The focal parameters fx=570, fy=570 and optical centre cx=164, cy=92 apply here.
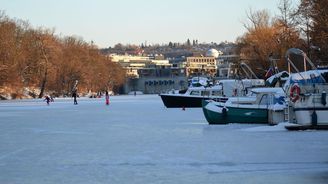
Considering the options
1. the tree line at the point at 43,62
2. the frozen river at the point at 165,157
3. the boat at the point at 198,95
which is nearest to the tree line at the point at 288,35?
the boat at the point at 198,95

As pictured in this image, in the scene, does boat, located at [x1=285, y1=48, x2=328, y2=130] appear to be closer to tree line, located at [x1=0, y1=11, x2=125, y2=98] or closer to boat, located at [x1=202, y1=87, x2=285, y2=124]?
boat, located at [x1=202, y1=87, x2=285, y2=124]

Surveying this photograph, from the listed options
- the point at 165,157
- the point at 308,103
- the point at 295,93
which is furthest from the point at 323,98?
the point at 165,157

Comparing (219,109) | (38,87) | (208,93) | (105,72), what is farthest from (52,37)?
(219,109)

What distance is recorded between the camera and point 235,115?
26.7m

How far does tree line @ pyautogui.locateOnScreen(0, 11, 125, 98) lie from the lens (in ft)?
308

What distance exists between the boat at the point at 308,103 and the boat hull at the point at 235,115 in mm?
3316

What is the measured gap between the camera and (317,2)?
4719cm

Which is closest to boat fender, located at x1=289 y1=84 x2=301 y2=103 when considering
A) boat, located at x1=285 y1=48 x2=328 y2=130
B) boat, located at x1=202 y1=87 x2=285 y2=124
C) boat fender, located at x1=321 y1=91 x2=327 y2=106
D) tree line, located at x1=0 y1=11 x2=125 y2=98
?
boat, located at x1=285 y1=48 x2=328 y2=130

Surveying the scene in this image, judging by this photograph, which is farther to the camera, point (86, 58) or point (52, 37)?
point (86, 58)

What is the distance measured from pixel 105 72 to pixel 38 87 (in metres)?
38.3

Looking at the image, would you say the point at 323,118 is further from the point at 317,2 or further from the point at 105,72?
the point at 105,72

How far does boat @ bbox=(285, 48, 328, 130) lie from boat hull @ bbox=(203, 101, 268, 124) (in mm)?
3316

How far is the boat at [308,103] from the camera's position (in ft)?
67.4

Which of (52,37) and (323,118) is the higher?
(52,37)
